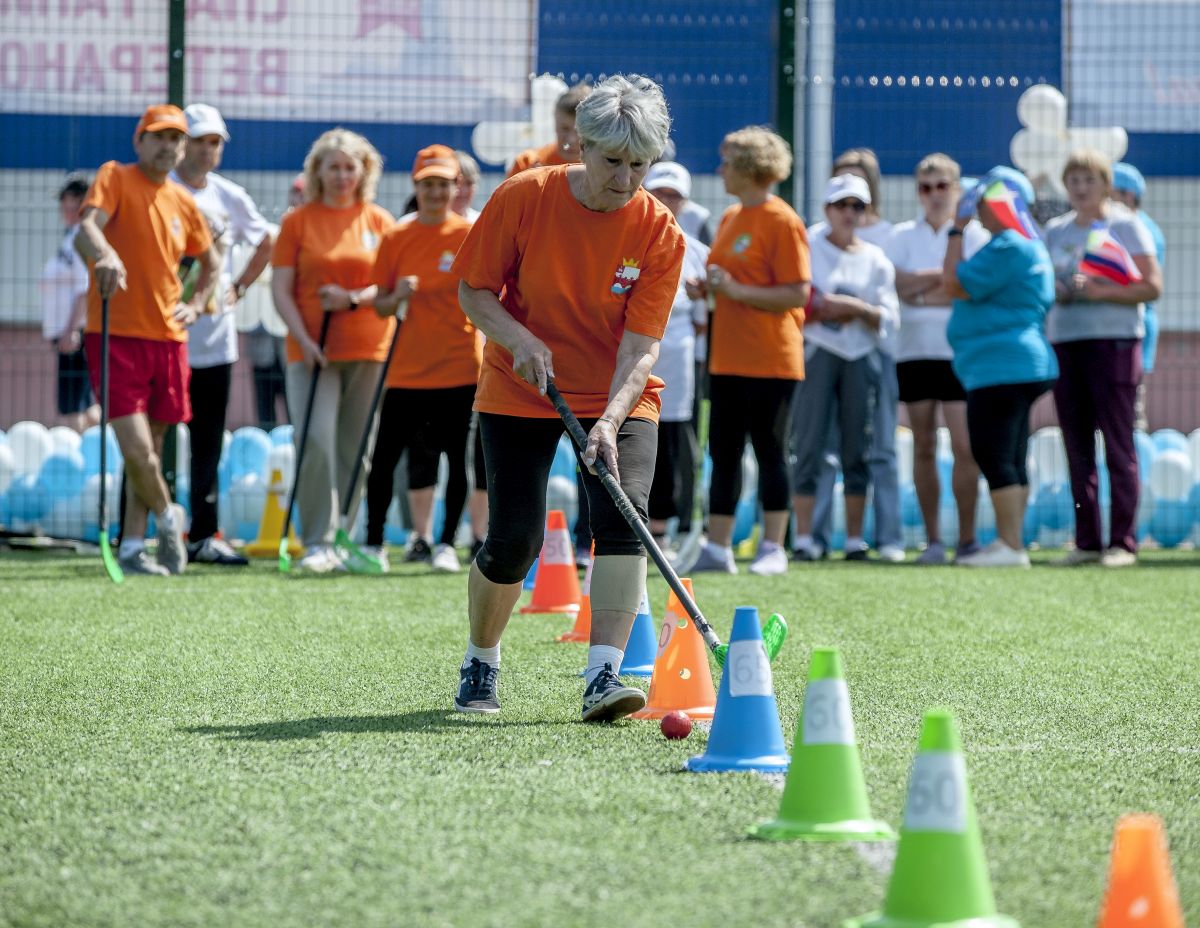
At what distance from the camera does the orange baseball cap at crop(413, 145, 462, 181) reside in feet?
26.3

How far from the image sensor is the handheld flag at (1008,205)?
8398mm

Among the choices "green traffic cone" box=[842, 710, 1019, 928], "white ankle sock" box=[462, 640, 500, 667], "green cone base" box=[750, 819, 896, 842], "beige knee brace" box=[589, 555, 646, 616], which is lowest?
"green cone base" box=[750, 819, 896, 842]

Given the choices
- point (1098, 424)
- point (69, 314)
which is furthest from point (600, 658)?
point (69, 314)

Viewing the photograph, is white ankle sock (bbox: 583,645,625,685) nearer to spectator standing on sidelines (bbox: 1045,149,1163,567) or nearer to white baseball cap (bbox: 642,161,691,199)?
white baseball cap (bbox: 642,161,691,199)

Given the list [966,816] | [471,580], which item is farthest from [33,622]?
[966,816]

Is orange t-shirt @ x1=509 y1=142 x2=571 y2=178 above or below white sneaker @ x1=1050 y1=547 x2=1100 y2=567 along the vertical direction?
above

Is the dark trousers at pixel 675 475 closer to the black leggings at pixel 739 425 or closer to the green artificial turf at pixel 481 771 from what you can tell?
the black leggings at pixel 739 425

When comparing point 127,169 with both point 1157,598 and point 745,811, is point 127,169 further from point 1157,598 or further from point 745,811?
point 745,811

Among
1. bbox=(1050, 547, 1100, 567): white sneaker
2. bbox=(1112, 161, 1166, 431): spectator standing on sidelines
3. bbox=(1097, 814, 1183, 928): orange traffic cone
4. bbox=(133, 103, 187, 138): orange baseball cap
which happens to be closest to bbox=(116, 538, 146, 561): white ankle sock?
bbox=(133, 103, 187, 138): orange baseball cap

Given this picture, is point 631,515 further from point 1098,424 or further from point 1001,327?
point 1098,424

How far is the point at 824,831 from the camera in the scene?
3.04 metres

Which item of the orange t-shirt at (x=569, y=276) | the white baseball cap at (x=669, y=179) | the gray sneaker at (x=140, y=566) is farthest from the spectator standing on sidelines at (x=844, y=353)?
the orange t-shirt at (x=569, y=276)

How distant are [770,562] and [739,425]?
67 centimetres

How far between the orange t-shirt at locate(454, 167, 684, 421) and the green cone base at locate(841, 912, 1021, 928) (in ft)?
6.93
